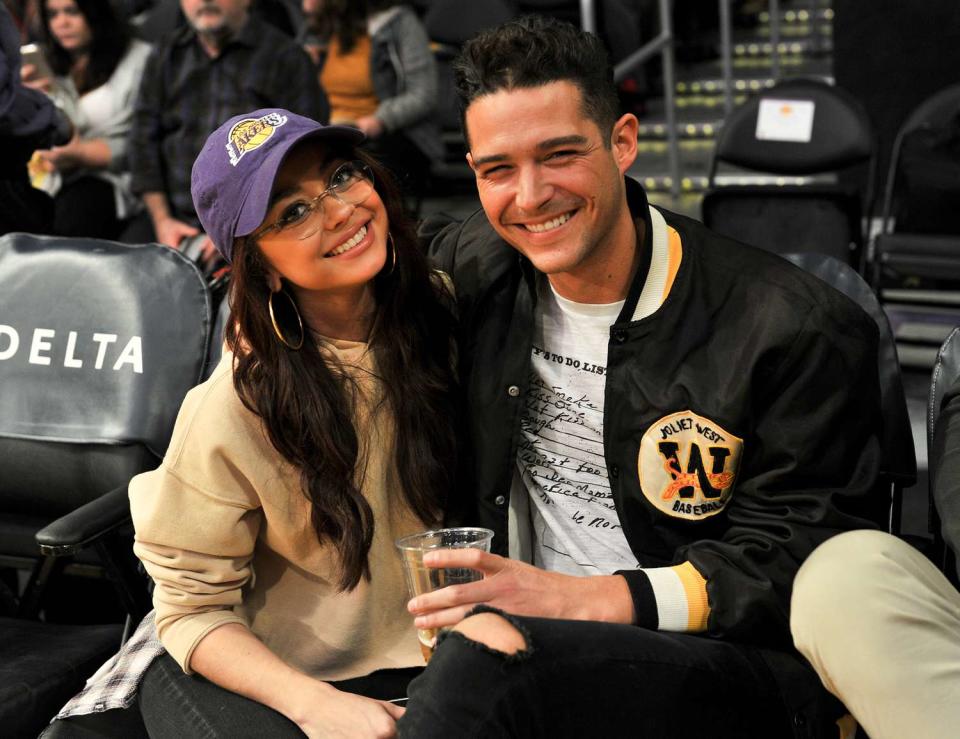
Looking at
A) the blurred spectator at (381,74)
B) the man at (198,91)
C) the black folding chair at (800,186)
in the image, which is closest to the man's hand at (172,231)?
the man at (198,91)

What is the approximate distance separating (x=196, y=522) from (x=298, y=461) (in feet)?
0.59

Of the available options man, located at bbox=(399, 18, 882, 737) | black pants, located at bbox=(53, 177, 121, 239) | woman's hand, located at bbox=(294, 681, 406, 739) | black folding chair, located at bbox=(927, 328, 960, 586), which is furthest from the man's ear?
black pants, located at bbox=(53, 177, 121, 239)

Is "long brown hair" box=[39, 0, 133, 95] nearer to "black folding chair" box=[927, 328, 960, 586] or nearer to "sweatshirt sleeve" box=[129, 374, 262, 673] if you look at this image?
"sweatshirt sleeve" box=[129, 374, 262, 673]

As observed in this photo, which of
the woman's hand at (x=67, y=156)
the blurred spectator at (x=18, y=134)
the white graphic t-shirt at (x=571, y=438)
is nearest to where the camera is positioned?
the white graphic t-shirt at (x=571, y=438)

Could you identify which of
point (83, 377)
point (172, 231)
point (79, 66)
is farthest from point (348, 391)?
point (79, 66)

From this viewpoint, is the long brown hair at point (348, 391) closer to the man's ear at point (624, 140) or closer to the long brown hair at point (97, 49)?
the man's ear at point (624, 140)

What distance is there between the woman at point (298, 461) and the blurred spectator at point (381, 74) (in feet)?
10.2

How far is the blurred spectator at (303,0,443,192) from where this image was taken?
16.8 feet

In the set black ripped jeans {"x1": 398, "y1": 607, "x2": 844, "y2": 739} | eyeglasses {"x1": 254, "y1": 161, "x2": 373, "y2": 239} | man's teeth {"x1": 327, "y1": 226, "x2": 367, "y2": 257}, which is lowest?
black ripped jeans {"x1": 398, "y1": 607, "x2": 844, "y2": 739}

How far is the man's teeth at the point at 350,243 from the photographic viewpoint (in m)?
1.98

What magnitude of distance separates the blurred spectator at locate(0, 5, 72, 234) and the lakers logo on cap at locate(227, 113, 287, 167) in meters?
1.82

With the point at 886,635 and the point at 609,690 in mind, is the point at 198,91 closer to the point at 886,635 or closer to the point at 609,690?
the point at 609,690

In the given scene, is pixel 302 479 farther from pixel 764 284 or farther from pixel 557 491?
pixel 764 284

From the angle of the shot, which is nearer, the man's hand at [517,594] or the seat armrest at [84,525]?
the man's hand at [517,594]
